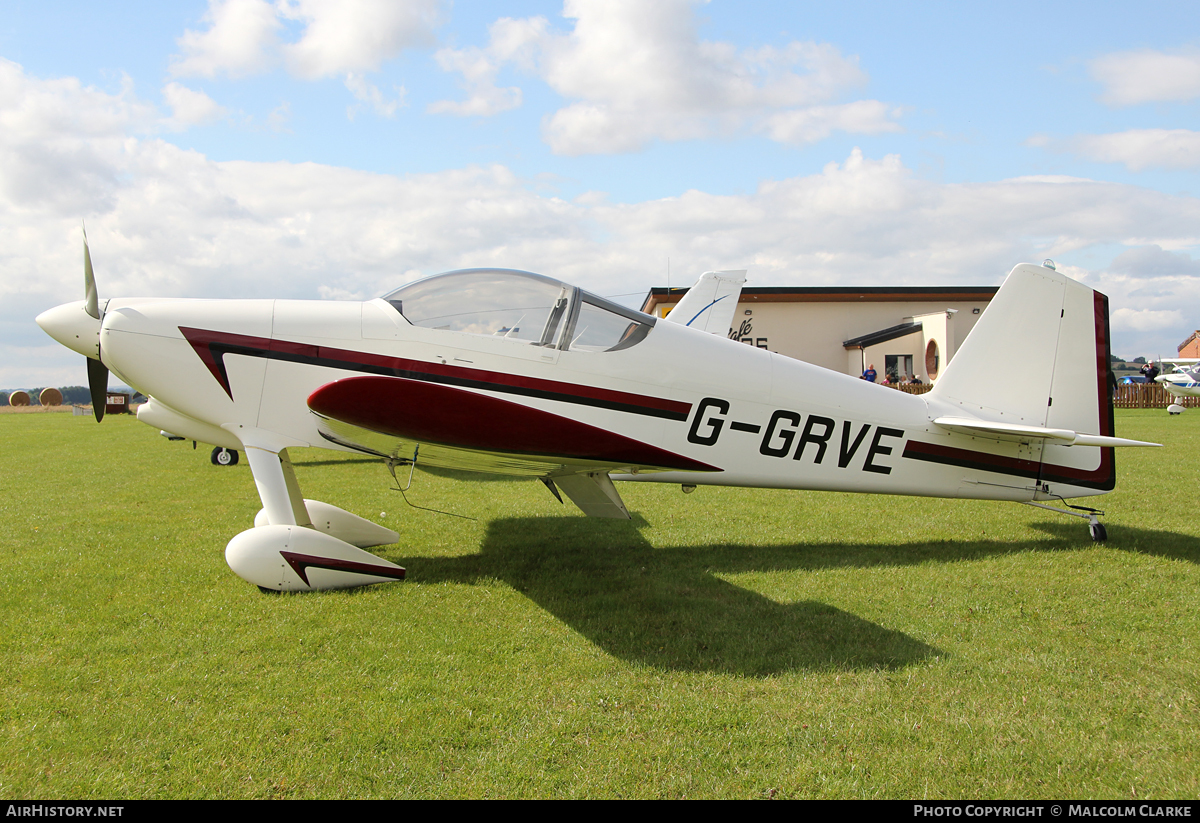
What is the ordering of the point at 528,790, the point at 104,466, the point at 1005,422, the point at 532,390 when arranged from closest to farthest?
1. the point at 528,790
2. the point at 532,390
3. the point at 1005,422
4. the point at 104,466

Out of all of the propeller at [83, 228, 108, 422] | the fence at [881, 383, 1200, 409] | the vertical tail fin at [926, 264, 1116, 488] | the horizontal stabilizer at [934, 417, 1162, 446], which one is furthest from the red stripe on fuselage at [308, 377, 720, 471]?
the fence at [881, 383, 1200, 409]

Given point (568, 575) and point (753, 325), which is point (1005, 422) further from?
point (753, 325)

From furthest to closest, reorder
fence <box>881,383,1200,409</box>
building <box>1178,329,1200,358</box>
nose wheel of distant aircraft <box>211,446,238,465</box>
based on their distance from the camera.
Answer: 1. building <box>1178,329,1200,358</box>
2. fence <box>881,383,1200,409</box>
3. nose wheel of distant aircraft <box>211,446,238,465</box>

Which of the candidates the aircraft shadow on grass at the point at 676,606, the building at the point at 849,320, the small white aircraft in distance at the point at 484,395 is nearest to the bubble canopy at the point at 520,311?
the small white aircraft in distance at the point at 484,395

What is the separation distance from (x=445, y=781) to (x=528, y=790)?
0.31m

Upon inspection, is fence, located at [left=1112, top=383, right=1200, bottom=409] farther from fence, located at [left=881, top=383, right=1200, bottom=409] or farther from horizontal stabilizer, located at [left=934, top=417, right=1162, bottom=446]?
horizontal stabilizer, located at [left=934, top=417, right=1162, bottom=446]

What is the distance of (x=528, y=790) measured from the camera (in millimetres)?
2514

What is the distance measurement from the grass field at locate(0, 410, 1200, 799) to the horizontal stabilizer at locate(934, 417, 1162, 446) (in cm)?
91

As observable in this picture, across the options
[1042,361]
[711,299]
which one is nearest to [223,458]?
[711,299]

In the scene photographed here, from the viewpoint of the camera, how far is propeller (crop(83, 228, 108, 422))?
503cm

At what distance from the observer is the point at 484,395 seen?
4.30 m

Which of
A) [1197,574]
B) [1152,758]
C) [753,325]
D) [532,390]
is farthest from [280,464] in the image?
[753,325]

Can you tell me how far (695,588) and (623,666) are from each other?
146 cm

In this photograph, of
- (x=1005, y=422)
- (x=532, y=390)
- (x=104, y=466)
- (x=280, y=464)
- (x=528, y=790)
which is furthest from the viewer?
(x=104, y=466)
